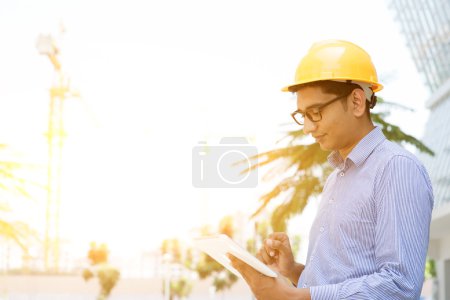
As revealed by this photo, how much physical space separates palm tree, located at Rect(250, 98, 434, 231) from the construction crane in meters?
88.5

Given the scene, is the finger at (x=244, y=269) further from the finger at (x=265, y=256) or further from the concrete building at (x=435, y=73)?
the concrete building at (x=435, y=73)

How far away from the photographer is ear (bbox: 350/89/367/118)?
8.51 feet

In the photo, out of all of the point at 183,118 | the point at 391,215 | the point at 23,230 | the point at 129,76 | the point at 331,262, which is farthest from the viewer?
the point at 129,76

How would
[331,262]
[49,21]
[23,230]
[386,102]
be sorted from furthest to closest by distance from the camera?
[49,21] < [23,230] < [386,102] < [331,262]

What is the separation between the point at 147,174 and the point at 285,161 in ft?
371

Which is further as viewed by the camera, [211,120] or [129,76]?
[129,76]

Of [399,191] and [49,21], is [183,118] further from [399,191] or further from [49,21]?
[399,191]

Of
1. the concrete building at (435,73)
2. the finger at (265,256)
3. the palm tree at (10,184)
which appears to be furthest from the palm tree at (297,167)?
the finger at (265,256)

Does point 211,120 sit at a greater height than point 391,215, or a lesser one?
greater

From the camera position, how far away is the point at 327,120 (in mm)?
2580

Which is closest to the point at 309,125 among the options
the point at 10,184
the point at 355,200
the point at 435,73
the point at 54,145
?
the point at 355,200

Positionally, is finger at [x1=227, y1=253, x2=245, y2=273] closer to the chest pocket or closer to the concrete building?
the chest pocket

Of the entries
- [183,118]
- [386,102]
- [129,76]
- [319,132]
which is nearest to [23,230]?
[386,102]

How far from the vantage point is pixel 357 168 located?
8.53 ft
